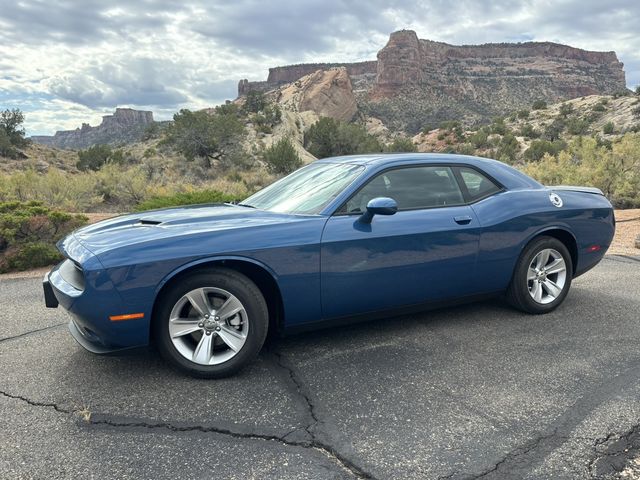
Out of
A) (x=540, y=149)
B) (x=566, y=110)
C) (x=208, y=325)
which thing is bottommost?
(x=208, y=325)

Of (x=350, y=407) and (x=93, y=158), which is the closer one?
(x=350, y=407)

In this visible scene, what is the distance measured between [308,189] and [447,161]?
1.30 metres

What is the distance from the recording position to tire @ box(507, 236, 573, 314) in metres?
4.57

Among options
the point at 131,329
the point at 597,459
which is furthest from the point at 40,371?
the point at 597,459

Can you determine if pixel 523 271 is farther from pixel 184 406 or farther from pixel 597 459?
pixel 184 406

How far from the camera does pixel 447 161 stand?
14.7 ft

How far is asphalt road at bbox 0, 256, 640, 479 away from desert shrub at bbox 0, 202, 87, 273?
3.78 meters

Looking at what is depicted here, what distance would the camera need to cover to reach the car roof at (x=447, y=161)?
4246 millimetres

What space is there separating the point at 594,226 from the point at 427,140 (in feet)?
174

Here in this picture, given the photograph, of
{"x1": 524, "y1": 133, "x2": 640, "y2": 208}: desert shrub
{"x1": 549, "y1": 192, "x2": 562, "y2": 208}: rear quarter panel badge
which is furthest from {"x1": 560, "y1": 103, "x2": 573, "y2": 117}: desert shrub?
{"x1": 549, "y1": 192, "x2": 562, "y2": 208}: rear quarter panel badge

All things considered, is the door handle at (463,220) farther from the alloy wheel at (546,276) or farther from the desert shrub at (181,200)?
the desert shrub at (181,200)

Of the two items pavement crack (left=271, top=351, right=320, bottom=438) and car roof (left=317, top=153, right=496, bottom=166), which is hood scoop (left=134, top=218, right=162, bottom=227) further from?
car roof (left=317, top=153, right=496, bottom=166)

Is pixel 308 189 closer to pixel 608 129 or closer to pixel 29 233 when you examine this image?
pixel 29 233

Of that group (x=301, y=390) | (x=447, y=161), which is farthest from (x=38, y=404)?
(x=447, y=161)
